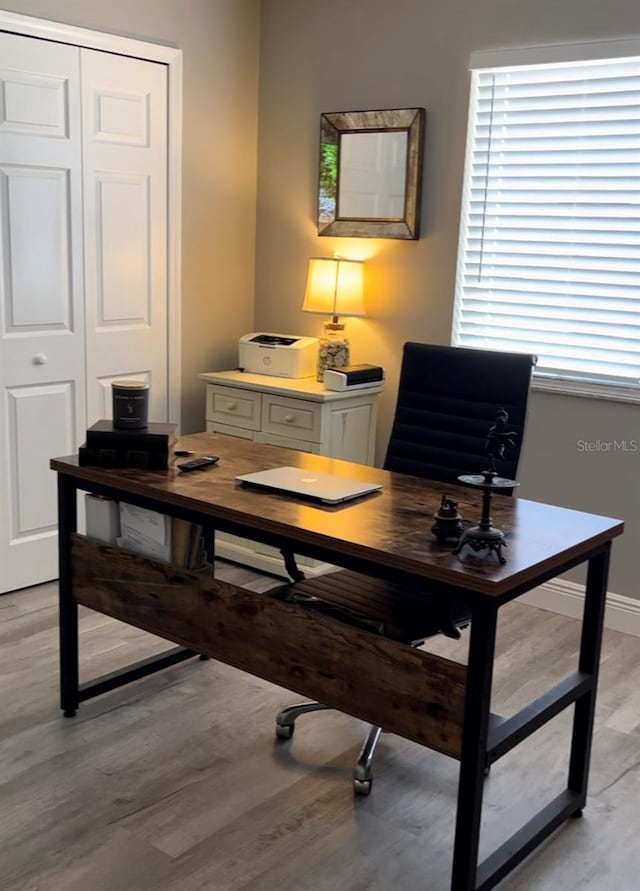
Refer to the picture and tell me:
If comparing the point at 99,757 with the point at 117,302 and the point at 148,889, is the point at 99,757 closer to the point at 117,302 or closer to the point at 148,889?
the point at 148,889

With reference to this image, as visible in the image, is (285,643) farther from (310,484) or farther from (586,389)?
(586,389)

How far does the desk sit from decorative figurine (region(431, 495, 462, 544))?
0.09 ft

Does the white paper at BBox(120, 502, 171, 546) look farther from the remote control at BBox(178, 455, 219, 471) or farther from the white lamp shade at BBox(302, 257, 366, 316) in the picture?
the white lamp shade at BBox(302, 257, 366, 316)

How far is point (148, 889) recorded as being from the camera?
2107 mm

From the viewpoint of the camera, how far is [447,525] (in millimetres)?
2129

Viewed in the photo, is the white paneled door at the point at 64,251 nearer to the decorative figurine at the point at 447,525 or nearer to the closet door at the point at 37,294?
the closet door at the point at 37,294

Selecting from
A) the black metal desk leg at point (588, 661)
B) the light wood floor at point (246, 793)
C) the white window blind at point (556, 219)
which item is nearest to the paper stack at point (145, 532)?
the light wood floor at point (246, 793)

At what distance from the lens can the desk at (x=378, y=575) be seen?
1978mm

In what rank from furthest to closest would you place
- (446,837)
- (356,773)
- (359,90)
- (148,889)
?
(359,90) < (356,773) < (446,837) < (148,889)

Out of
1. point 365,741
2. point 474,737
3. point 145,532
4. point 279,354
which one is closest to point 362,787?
point 365,741

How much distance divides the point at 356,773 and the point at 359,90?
2.88 meters

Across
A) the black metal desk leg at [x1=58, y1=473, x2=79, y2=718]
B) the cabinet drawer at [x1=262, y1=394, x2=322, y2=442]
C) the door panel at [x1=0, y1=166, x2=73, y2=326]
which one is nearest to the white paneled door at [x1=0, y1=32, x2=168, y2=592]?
the door panel at [x1=0, y1=166, x2=73, y2=326]

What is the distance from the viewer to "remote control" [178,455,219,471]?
2656 mm

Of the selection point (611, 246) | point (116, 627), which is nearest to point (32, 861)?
point (116, 627)
